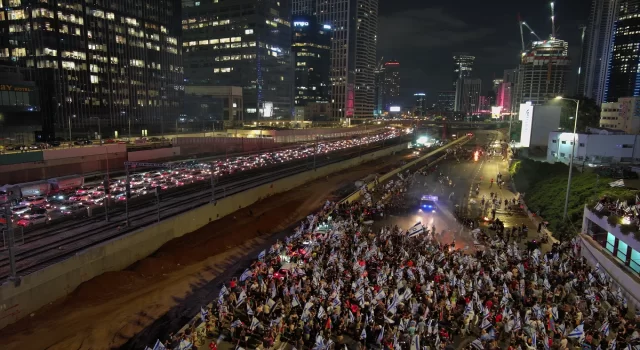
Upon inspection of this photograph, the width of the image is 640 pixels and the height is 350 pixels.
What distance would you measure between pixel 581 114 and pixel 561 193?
5214 cm

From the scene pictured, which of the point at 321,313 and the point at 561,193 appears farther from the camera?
the point at 561,193

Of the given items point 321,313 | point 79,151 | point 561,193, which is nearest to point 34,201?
point 79,151

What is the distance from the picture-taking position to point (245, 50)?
138875 millimetres

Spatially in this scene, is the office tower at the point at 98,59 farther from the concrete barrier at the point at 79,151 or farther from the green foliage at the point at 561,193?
the green foliage at the point at 561,193

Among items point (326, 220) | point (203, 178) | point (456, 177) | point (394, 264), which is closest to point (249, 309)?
point (394, 264)

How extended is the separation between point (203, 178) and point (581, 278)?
37079 millimetres

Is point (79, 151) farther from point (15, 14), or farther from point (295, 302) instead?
point (15, 14)

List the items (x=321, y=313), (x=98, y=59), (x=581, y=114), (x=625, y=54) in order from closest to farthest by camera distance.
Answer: (x=321, y=313) < (x=581, y=114) < (x=98, y=59) < (x=625, y=54)

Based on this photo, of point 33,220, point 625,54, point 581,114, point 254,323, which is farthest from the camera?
point 625,54

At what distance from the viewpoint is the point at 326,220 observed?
1275 inches

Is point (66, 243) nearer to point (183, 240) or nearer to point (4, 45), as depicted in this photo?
point (183, 240)

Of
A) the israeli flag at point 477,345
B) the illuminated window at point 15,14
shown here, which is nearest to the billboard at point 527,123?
the israeli flag at point 477,345

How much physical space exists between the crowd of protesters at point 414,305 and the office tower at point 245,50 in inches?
4921

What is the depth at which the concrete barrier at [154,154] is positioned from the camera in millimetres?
53372
